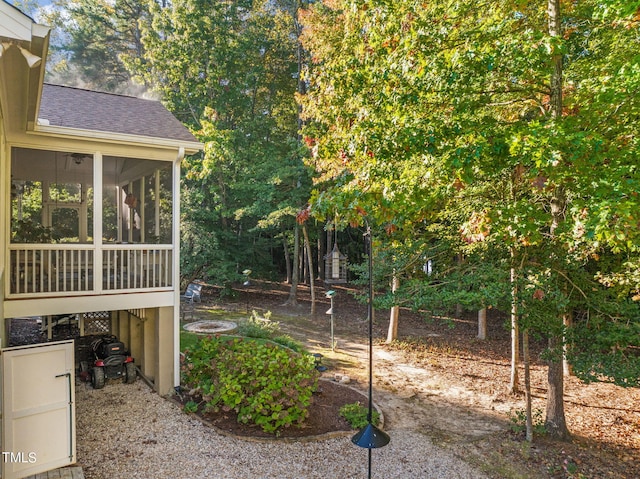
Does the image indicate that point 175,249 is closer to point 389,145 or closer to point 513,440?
point 389,145

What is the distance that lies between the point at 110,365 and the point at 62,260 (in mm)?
2053

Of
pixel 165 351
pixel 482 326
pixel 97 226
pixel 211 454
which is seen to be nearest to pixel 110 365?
pixel 165 351

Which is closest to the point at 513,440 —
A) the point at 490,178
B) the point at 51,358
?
the point at 490,178

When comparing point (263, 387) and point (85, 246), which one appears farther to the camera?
point (85, 246)

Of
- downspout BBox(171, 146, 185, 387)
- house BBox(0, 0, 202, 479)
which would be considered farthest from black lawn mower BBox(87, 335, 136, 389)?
downspout BBox(171, 146, 185, 387)

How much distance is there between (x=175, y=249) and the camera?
6879 mm

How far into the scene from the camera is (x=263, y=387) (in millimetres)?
5953

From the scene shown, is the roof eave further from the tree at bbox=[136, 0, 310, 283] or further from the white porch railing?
the tree at bbox=[136, 0, 310, 283]

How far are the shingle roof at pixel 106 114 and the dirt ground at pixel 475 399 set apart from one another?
19.6 feet

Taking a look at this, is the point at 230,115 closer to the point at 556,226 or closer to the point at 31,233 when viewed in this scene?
the point at 31,233

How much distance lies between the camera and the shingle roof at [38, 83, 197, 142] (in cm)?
624

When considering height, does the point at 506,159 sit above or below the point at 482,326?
above

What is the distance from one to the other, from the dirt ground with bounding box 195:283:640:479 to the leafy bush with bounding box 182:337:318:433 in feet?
5.39

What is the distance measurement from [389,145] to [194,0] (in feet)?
51.7
